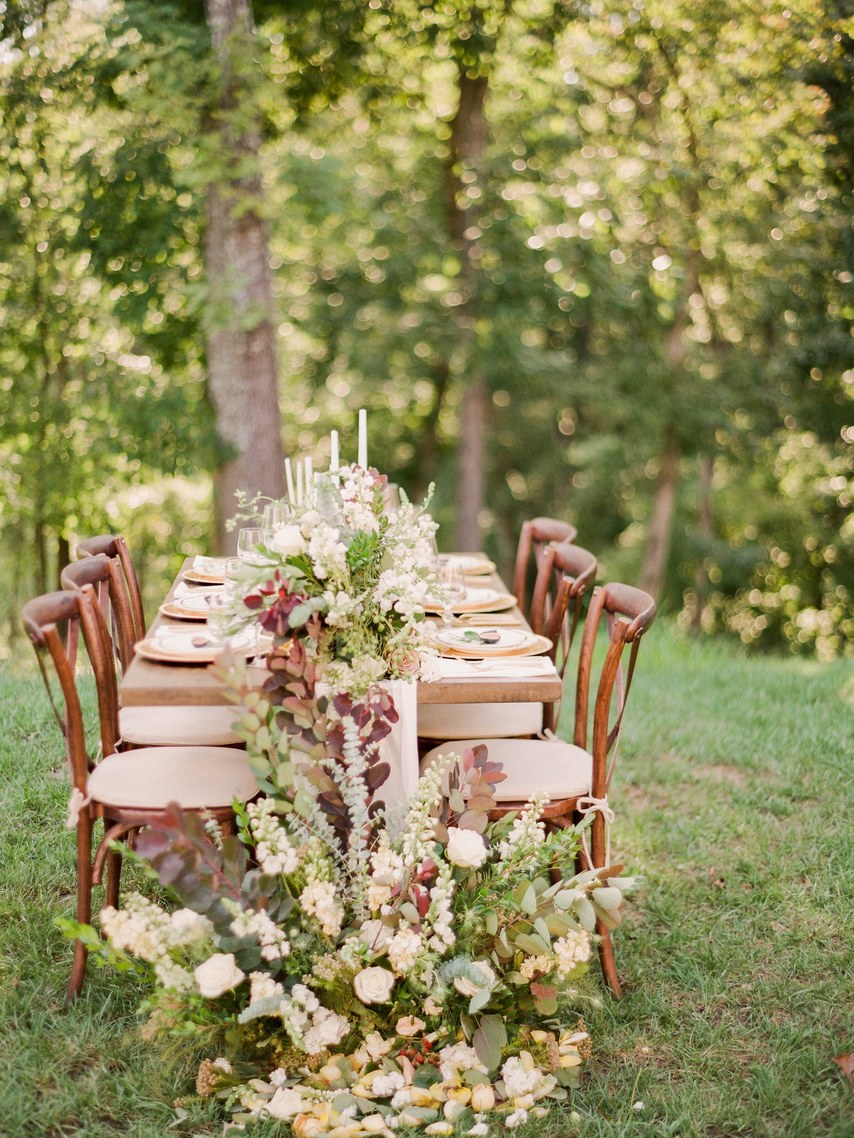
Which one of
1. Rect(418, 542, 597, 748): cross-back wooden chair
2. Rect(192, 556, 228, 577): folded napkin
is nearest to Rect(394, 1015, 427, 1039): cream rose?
Rect(418, 542, 597, 748): cross-back wooden chair

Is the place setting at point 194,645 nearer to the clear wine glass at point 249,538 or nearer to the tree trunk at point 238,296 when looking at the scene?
the clear wine glass at point 249,538

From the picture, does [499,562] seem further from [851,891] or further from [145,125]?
[851,891]

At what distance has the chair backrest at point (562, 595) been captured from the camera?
325 centimetres

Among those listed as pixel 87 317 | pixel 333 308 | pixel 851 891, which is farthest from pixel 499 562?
pixel 851 891

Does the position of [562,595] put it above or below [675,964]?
above

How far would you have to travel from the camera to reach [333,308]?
944 cm

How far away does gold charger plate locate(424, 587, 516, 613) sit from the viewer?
3.27 meters

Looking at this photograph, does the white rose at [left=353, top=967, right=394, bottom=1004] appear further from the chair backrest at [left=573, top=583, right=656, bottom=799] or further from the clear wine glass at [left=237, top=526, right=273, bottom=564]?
the clear wine glass at [left=237, top=526, right=273, bottom=564]

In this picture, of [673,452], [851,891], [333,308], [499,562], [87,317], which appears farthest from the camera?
[499,562]

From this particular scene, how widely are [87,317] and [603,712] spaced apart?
6.14 meters

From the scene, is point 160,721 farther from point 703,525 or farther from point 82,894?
point 703,525

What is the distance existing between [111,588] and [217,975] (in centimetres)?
140

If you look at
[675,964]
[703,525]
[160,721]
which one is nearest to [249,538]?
[160,721]

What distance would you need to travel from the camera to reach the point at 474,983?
245 centimetres
